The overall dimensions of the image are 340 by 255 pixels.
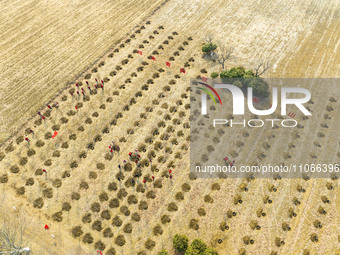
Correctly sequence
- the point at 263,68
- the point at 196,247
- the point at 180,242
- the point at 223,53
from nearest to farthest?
1. the point at 196,247
2. the point at 180,242
3. the point at 263,68
4. the point at 223,53

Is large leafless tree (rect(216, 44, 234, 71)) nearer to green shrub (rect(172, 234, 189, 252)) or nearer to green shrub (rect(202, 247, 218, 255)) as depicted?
green shrub (rect(172, 234, 189, 252))

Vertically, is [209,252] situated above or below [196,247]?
below

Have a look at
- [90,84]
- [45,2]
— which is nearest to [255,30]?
[90,84]

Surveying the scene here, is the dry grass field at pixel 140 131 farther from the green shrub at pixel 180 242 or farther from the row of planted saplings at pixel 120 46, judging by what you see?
the green shrub at pixel 180 242

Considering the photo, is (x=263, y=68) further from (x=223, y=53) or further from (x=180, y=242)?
(x=180, y=242)

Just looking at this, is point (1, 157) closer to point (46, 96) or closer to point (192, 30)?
point (46, 96)

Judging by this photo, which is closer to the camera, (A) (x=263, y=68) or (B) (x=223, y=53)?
(A) (x=263, y=68)

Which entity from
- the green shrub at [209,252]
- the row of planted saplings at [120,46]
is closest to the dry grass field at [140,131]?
the row of planted saplings at [120,46]

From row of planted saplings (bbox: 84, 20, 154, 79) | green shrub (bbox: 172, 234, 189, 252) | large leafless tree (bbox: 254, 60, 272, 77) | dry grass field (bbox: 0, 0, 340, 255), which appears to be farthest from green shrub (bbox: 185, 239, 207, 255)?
row of planted saplings (bbox: 84, 20, 154, 79)

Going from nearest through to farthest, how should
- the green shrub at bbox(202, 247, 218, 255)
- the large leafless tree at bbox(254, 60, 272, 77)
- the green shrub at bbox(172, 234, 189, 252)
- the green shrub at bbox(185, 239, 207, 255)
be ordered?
the green shrub at bbox(202, 247, 218, 255)
the green shrub at bbox(185, 239, 207, 255)
the green shrub at bbox(172, 234, 189, 252)
the large leafless tree at bbox(254, 60, 272, 77)

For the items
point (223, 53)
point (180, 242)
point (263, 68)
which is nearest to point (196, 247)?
point (180, 242)
